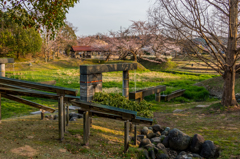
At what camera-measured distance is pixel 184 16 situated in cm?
902

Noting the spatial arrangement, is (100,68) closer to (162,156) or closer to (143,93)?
(143,93)

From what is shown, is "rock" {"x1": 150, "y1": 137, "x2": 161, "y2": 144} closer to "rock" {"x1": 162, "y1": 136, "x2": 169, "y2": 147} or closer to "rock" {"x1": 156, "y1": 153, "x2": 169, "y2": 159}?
"rock" {"x1": 162, "y1": 136, "x2": 169, "y2": 147}

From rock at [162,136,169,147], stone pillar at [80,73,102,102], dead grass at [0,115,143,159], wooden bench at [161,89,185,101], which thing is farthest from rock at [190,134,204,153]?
wooden bench at [161,89,185,101]

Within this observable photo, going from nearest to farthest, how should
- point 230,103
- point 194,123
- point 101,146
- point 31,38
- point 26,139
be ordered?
point 26,139
point 101,146
point 194,123
point 230,103
point 31,38

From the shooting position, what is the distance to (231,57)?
8.82 m

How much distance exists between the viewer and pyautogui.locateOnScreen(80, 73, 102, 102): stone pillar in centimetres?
755

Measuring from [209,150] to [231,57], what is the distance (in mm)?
5334

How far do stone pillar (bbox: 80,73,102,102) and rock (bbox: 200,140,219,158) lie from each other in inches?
168

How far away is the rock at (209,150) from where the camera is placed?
4996 millimetres

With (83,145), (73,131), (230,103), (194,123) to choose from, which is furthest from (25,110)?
(230,103)

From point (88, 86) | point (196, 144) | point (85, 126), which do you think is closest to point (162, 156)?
point (196, 144)

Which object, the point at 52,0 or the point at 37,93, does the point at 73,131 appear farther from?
the point at 52,0

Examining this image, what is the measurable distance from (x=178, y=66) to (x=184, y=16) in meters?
26.0

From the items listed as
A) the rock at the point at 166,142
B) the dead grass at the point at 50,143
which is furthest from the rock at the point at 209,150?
the dead grass at the point at 50,143
